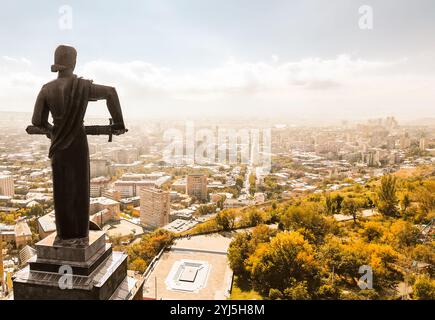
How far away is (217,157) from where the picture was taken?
181ft

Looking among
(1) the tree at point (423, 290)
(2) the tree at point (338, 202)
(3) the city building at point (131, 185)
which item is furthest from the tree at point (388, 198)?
(3) the city building at point (131, 185)

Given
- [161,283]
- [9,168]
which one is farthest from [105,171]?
[161,283]

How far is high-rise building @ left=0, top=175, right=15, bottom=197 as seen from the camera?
90.6 feet

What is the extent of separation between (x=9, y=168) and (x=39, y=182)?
6961 millimetres

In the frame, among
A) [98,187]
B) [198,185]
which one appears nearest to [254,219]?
[198,185]

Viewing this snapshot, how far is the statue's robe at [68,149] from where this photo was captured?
9.12 feet

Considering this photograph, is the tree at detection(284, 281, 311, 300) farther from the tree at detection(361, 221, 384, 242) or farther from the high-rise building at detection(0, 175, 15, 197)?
the high-rise building at detection(0, 175, 15, 197)

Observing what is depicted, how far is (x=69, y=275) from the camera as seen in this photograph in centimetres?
271

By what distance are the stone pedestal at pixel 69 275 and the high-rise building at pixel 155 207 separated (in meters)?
21.5

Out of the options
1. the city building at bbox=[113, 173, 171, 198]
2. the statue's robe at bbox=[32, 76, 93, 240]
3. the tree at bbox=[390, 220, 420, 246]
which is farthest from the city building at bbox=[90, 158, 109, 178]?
the statue's robe at bbox=[32, 76, 93, 240]

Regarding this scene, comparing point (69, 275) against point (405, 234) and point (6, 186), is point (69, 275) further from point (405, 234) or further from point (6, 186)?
point (6, 186)

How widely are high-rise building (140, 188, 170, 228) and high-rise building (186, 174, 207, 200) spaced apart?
820cm

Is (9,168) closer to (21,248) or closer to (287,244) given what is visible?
(21,248)

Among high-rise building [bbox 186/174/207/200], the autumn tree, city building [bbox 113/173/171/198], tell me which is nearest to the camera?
the autumn tree
